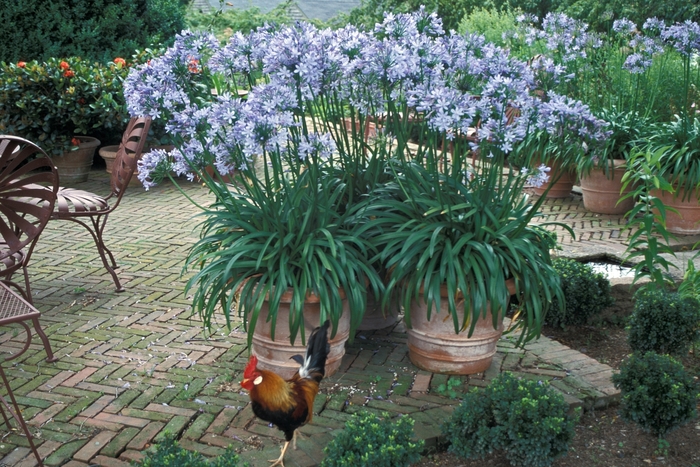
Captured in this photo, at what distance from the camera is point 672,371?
3.31 meters

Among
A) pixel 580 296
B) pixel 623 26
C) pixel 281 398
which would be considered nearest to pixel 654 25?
pixel 623 26

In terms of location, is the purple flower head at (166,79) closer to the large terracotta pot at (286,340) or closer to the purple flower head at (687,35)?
the large terracotta pot at (286,340)

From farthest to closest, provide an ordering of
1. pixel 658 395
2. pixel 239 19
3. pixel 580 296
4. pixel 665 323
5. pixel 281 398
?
pixel 239 19 → pixel 580 296 → pixel 665 323 → pixel 658 395 → pixel 281 398

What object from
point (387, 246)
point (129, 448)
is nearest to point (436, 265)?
point (387, 246)

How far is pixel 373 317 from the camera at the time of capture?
14.2 feet

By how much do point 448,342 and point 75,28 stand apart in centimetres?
787

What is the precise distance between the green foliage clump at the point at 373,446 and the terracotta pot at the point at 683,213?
440 cm

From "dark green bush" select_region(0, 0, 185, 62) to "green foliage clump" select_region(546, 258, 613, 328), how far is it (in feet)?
21.4

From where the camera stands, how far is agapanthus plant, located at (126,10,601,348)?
3.28m

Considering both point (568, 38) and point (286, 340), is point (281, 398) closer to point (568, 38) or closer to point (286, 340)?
point (286, 340)

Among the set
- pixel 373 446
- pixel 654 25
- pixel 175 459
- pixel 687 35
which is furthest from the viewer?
pixel 654 25

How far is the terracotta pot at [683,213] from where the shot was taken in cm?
632

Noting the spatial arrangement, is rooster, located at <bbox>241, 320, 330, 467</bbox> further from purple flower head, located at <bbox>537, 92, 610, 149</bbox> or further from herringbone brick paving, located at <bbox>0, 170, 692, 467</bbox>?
purple flower head, located at <bbox>537, 92, 610, 149</bbox>

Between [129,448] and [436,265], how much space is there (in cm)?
164
